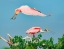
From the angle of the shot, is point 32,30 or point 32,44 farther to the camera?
point 32,30

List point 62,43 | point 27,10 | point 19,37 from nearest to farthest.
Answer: point 62,43 → point 19,37 → point 27,10

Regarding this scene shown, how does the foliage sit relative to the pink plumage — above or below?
below

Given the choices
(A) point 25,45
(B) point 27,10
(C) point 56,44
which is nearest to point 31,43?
(A) point 25,45

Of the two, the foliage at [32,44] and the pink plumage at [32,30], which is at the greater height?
the pink plumage at [32,30]

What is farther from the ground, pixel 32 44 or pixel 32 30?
pixel 32 30

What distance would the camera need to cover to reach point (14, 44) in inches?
153

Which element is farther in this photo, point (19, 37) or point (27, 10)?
point (27, 10)

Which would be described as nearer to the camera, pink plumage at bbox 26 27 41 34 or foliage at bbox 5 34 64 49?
foliage at bbox 5 34 64 49

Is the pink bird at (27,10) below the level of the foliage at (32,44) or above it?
above

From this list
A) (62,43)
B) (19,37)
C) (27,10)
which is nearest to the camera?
(62,43)

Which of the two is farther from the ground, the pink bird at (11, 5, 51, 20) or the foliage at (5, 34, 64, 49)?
the pink bird at (11, 5, 51, 20)

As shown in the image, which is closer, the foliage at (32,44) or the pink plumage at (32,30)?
the foliage at (32,44)

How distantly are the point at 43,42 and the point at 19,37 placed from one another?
1.37 feet

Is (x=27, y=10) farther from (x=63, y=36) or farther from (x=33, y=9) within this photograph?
(x=63, y=36)
